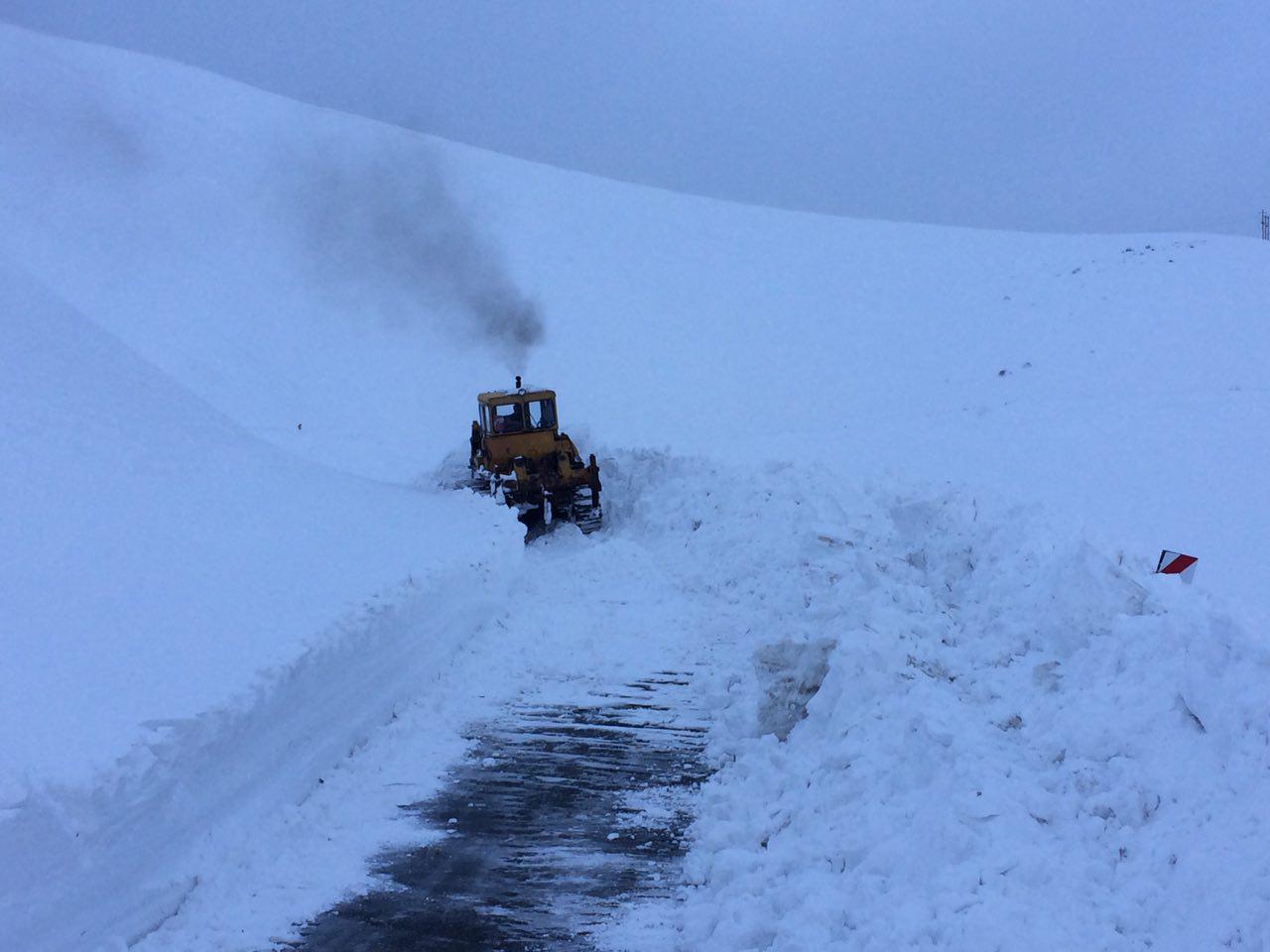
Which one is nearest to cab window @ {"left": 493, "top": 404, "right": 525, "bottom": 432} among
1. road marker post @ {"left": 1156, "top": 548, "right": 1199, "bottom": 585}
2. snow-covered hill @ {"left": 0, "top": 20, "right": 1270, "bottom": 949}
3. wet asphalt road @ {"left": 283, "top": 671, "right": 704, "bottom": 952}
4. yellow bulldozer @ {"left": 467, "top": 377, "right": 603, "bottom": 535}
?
yellow bulldozer @ {"left": 467, "top": 377, "right": 603, "bottom": 535}

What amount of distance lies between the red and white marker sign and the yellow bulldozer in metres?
10.2

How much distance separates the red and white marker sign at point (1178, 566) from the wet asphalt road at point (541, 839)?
331 cm

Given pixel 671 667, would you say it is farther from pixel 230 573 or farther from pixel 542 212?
pixel 542 212

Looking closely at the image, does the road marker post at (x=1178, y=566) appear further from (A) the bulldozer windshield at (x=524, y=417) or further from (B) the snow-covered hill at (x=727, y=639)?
(A) the bulldozer windshield at (x=524, y=417)

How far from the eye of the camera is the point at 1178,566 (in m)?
5.91

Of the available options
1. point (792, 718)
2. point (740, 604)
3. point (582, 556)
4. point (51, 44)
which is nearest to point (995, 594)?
point (792, 718)

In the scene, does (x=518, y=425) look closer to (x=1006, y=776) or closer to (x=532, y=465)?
(x=532, y=465)

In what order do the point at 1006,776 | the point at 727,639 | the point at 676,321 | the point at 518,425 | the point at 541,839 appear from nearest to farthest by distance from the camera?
1. the point at 1006,776
2. the point at 541,839
3. the point at 727,639
4. the point at 518,425
5. the point at 676,321

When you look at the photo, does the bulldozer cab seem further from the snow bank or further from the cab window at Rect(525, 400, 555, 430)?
the snow bank

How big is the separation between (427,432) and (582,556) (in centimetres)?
1717

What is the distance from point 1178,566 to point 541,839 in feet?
14.1

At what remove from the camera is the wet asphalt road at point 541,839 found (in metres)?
4.77

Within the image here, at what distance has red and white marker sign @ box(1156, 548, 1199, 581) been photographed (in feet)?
19.1

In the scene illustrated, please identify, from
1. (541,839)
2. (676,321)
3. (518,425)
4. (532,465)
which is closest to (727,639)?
(541,839)
